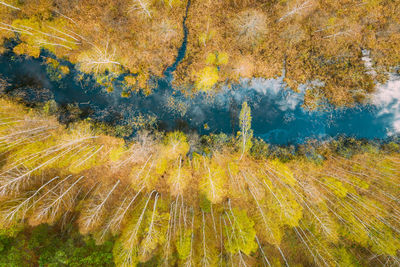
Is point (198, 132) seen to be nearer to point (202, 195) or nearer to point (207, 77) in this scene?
point (207, 77)

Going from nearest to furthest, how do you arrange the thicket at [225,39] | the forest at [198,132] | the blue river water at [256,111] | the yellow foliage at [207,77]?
the forest at [198,132]
the thicket at [225,39]
the yellow foliage at [207,77]
the blue river water at [256,111]

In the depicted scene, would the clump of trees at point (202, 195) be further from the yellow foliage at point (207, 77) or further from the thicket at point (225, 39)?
the thicket at point (225, 39)

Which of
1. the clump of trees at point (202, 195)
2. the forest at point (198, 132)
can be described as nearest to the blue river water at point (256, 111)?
the forest at point (198, 132)

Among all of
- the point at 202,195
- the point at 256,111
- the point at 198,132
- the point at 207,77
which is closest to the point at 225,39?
the point at 207,77

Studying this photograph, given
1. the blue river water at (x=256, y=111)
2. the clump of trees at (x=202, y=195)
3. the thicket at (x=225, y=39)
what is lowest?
the clump of trees at (x=202, y=195)

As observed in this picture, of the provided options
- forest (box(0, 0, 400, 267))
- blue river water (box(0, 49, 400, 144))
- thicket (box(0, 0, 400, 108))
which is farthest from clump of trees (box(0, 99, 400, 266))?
thicket (box(0, 0, 400, 108))

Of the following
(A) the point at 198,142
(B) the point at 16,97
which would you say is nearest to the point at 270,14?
(A) the point at 198,142
